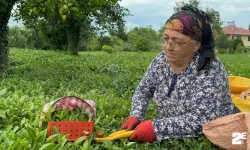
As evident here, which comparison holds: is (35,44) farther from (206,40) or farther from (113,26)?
(206,40)

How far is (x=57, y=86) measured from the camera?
6.82 m

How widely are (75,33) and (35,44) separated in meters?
13.8

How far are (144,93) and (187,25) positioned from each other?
762 millimetres

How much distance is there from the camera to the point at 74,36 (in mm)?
20906

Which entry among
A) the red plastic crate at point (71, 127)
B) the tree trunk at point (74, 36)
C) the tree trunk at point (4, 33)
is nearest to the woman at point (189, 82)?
the red plastic crate at point (71, 127)

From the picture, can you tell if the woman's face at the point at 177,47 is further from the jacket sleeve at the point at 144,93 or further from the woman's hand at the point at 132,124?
the woman's hand at the point at 132,124

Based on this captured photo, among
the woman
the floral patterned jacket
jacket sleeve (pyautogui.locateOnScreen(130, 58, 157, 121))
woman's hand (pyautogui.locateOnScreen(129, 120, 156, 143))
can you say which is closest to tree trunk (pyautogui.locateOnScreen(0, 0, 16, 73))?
jacket sleeve (pyautogui.locateOnScreen(130, 58, 157, 121))

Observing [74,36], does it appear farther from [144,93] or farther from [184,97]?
[184,97]

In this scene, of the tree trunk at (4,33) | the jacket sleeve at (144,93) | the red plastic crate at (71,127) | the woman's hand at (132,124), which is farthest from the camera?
the tree trunk at (4,33)

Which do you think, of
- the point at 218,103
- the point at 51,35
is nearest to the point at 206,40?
the point at 218,103

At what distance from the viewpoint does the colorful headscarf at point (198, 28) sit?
3.19m

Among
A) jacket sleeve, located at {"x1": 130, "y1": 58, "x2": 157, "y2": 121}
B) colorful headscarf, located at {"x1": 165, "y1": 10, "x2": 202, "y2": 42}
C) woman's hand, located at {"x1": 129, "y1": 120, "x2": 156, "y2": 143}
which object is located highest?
colorful headscarf, located at {"x1": 165, "y1": 10, "x2": 202, "y2": 42}

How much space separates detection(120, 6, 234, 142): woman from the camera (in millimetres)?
3176

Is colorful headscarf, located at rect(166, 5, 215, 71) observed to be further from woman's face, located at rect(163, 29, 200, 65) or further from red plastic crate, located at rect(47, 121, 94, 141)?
red plastic crate, located at rect(47, 121, 94, 141)
